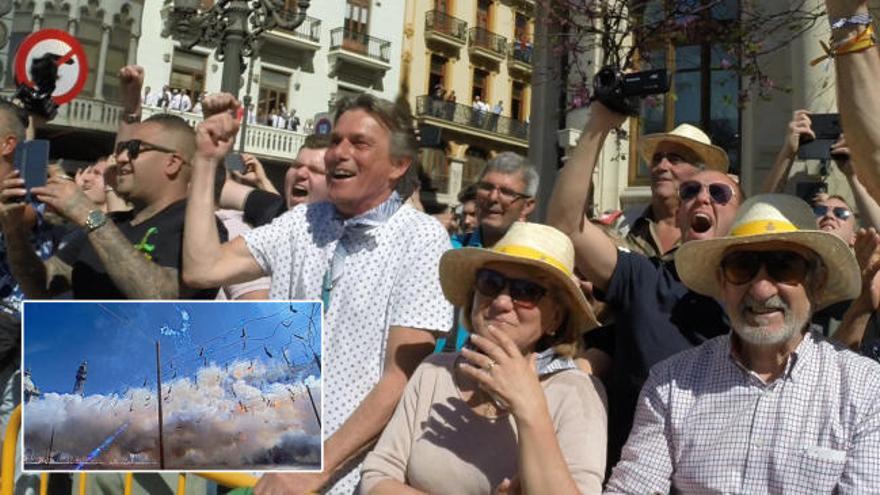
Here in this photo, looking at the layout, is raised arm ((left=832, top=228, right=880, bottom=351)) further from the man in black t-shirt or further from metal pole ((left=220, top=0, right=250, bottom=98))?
metal pole ((left=220, top=0, right=250, bottom=98))

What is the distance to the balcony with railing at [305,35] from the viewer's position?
30.1m

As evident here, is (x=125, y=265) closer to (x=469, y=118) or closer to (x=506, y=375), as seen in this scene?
(x=506, y=375)

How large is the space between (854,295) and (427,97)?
112 feet

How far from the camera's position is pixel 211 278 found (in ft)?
8.70

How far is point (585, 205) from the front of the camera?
272 cm

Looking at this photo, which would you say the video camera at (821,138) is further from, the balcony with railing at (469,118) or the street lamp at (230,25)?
the balcony with railing at (469,118)

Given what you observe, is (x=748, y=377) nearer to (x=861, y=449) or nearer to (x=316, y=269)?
(x=861, y=449)

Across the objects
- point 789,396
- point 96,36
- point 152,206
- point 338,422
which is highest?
point 96,36

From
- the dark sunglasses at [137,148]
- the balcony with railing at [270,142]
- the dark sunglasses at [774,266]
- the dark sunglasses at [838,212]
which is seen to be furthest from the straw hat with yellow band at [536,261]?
the balcony with railing at [270,142]

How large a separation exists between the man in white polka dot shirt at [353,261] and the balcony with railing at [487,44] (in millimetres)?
36146

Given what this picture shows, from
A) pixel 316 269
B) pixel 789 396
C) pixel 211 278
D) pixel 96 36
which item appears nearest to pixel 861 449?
pixel 789 396

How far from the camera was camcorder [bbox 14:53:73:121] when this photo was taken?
3787mm

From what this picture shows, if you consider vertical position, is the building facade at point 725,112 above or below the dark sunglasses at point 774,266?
above

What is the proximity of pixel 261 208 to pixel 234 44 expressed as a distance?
3659 mm
